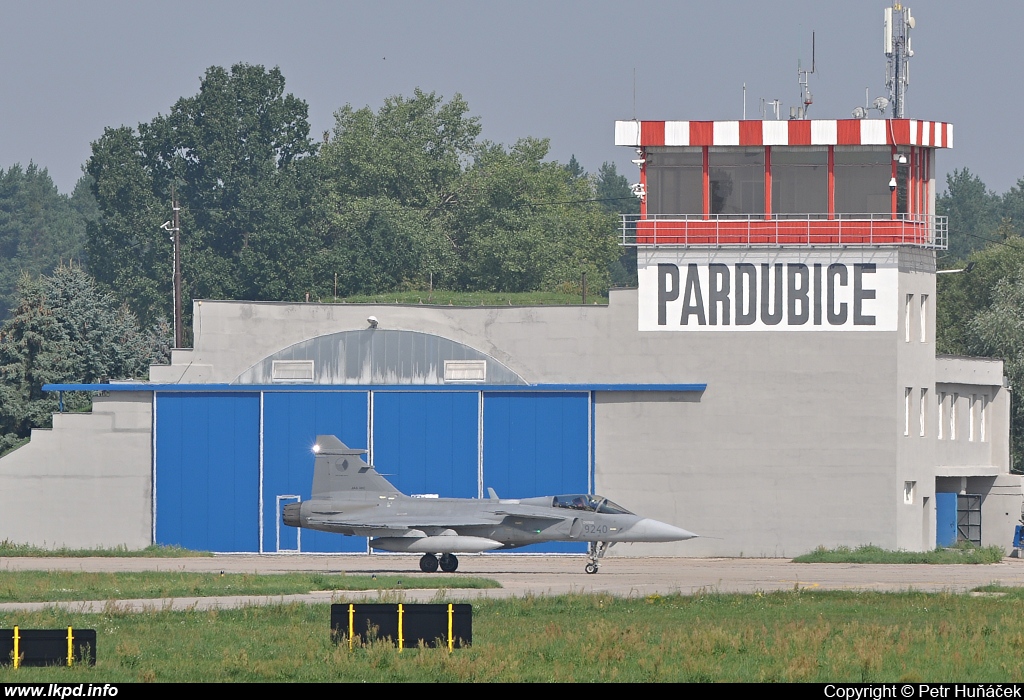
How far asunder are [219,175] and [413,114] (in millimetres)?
19413

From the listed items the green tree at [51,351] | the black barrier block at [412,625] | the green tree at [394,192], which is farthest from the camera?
the green tree at [394,192]

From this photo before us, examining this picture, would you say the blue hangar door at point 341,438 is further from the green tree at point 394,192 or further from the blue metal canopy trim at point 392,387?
the green tree at point 394,192

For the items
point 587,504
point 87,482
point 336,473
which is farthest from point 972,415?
point 87,482

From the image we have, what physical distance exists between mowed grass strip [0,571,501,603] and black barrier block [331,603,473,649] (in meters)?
10.4

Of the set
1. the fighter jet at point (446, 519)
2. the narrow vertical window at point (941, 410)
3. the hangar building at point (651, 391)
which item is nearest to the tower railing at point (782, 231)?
the hangar building at point (651, 391)

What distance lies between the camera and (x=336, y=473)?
41.8 metres

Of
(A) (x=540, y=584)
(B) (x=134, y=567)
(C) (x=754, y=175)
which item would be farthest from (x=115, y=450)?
(C) (x=754, y=175)

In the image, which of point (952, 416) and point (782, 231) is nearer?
point (782, 231)

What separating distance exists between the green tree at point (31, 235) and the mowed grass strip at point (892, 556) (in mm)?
144772

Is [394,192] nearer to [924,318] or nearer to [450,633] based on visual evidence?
[924,318]

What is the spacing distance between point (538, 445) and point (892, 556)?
10933 millimetres

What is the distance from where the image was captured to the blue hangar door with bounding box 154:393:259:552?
48188mm

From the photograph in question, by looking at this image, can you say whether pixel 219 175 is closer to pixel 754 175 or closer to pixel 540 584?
pixel 754 175

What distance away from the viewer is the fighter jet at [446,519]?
133 ft
